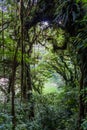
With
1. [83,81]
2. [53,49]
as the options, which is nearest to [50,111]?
[83,81]

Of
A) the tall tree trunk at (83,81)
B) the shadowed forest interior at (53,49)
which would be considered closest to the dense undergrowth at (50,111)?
the shadowed forest interior at (53,49)

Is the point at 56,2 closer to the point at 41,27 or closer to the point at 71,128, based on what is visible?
the point at 41,27

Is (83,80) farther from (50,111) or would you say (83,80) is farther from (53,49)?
(53,49)

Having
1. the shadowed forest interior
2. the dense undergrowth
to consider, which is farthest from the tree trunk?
the dense undergrowth

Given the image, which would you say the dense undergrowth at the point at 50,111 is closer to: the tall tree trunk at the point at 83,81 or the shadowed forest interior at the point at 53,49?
the shadowed forest interior at the point at 53,49

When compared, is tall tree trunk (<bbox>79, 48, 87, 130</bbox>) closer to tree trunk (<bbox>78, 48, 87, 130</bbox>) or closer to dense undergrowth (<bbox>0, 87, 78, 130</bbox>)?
tree trunk (<bbox>78, 48, 87, 130</bbox>)

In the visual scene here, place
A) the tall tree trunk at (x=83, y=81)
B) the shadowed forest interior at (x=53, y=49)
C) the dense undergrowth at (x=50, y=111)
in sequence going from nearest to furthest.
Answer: the shadowed forest interior at (x=53, y=49), the tall tree trunk at (x=83, y=81), the dense undergrowth at (x=50, y=111)

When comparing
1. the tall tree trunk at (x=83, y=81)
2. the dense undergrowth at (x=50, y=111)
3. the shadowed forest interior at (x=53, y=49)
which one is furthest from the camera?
the dense undergrowth at (x=50, y=111)

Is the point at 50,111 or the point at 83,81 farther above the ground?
the point at 83,81

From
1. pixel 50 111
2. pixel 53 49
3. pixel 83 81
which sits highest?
pixel 53 49

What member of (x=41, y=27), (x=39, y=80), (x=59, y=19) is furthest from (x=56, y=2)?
(x=39, y=80)

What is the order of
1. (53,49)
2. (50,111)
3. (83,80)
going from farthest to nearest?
(53,49)
(50,111)
(83,80)

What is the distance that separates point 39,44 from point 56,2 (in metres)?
2.48

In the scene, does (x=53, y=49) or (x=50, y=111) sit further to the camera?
(x=53, y=49)
